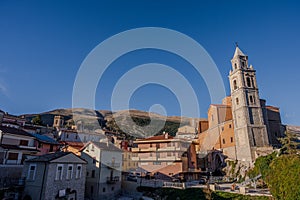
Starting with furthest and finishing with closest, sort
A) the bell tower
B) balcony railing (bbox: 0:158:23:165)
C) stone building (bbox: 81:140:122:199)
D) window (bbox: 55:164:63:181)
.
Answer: the bell tower, stone building (bbox: 81:140:122:199), balcony railing (bbox: 0:158:23:165), window (bbox: 55:164:63:181)

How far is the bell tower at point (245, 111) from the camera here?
4222 centimetres

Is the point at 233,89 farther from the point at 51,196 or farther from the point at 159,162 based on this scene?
the point at 51,196

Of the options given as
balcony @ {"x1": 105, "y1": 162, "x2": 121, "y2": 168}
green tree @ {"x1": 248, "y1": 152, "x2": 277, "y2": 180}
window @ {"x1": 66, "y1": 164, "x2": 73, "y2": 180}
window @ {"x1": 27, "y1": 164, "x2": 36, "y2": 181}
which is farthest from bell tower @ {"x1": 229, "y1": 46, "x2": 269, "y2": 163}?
window @ {"x1": 27, "y1": 164, "x2": 36, "y2": 181}

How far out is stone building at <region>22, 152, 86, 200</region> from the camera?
72.6 feet

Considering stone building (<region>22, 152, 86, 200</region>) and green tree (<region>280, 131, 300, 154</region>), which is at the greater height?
green tree (<region>280, 131, 300, 154</region>)

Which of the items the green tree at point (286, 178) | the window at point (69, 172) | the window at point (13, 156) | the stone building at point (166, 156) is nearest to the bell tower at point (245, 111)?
the stone building at point (166, 156)

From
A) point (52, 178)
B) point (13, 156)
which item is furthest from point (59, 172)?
point (13, 156)

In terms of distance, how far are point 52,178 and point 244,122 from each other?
39052 mm

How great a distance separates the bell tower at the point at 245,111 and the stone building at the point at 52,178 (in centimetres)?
3351

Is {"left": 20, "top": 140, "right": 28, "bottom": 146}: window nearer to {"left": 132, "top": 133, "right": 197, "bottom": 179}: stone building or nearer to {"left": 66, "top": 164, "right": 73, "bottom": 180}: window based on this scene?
{"left": 66, "top": 164, "right": 73, "bottom": 180}: window

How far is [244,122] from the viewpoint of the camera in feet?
145

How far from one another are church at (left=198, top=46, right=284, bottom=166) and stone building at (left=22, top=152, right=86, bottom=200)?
3322 cm

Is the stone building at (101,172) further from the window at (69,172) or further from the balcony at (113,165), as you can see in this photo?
the window at (69,172)

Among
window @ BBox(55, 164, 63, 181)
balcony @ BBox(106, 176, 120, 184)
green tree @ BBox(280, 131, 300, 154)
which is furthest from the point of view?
balcony @ BBox(106, 176, 120, 184)
